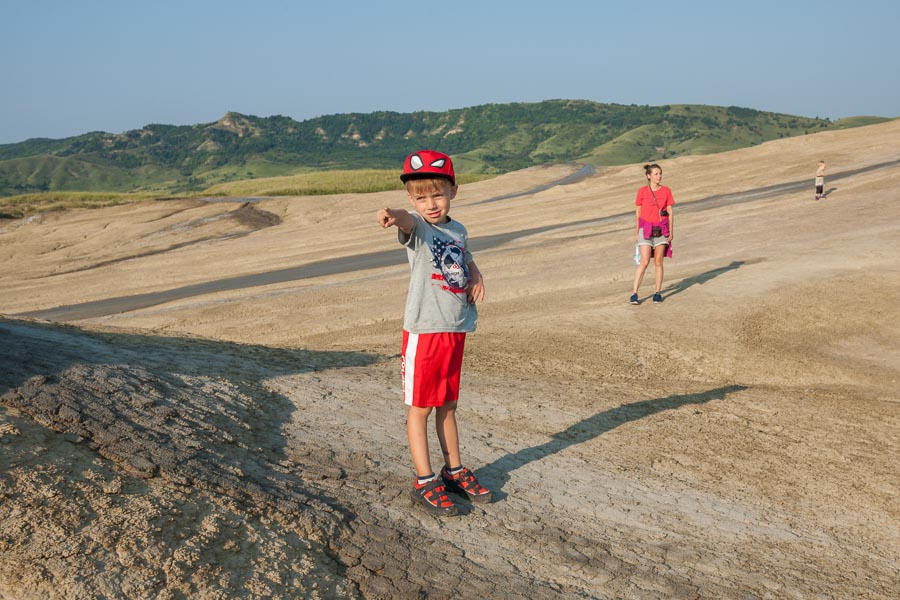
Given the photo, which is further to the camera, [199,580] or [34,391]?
[34,391]

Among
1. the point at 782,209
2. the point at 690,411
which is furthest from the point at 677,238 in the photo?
the point at 690,411

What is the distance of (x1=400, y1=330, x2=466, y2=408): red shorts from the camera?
4.55 metres

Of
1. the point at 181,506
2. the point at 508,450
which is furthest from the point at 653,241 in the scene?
the point at 181,506

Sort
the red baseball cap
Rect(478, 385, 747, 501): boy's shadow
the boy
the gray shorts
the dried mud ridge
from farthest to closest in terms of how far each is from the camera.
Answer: the gray shorts < Rect(478, 385, 747, 501): boy's shadow < the boy < the red baseball cap < the dried mud ridge

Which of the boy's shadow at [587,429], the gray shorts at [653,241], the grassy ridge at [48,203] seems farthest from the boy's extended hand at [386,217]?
the grassy ridge at [48,203]

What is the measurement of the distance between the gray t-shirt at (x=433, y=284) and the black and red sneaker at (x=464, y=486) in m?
0.97

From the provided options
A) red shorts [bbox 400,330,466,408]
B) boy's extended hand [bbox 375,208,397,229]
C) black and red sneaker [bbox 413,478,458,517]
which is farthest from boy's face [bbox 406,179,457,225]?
black and red sneaker [bbox 413,478,458,517]

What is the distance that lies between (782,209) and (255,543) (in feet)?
78.5

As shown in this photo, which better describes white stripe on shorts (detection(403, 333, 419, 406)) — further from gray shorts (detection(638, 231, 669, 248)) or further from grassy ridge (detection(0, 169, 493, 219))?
grassy ridge (detection(0, 169, 493, 219))

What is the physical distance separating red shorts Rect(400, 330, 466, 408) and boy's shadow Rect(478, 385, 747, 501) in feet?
3.06

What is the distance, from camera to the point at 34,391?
518 centimetres

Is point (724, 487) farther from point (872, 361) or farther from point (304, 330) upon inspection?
point (304, 330)

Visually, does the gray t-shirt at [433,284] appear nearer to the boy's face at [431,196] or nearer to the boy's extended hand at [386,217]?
the boy's face at [431,196]

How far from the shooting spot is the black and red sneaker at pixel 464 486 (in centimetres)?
490
